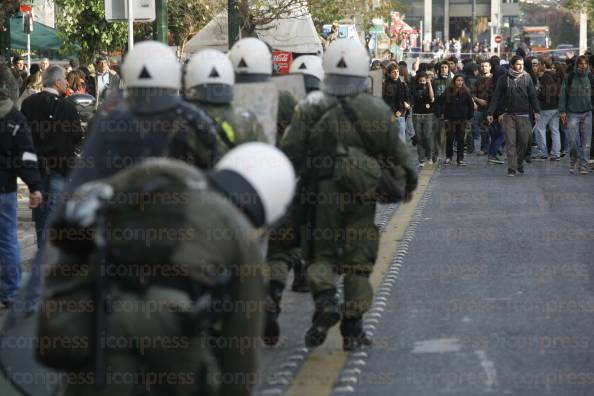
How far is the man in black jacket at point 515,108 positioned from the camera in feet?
67.1

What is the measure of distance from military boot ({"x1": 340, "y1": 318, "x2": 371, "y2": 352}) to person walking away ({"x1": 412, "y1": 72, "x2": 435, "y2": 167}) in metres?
15.0

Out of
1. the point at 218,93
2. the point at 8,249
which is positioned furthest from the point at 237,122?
the point at 8,249

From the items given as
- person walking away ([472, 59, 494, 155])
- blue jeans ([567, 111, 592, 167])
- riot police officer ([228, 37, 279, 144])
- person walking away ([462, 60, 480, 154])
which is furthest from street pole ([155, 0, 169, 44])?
person walking away ([462, 60, 480, 154])

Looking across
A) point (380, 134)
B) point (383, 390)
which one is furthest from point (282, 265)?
point (383, 390)

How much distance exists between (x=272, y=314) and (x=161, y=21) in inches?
361

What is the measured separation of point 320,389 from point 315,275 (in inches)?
40.6

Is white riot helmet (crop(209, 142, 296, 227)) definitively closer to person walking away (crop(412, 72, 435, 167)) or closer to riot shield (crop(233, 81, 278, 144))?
riot shield (crop(233, 81, 278, 144))

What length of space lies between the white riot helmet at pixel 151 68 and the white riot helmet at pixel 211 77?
5.50 ft

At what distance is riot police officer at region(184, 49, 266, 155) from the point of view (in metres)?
7.18

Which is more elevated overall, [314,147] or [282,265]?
[314,147]

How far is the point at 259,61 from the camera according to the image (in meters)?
8.21

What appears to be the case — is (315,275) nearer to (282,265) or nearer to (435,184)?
(282,265)

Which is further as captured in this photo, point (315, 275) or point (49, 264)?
point (315, 275)

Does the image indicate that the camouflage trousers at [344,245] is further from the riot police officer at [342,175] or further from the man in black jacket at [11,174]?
the man in black jacket at [11,174]
